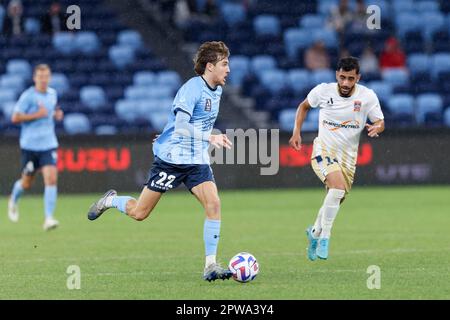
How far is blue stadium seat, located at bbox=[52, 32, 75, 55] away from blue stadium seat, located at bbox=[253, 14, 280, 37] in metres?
4.43

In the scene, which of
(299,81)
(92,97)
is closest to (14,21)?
(92,97)

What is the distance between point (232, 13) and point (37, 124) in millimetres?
11416

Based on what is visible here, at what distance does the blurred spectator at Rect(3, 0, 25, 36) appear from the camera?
2614 cm

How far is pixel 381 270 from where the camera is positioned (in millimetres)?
10766

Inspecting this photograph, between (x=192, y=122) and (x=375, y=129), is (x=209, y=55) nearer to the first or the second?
(x=192, y=122)

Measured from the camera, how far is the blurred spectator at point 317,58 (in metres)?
26.2

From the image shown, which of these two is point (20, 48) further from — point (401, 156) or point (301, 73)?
point (401, 156)

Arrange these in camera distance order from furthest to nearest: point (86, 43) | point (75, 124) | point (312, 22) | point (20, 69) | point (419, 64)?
point (312, 22)
point (419, 64)
point (86, 43)
point (20, 69)
point (75, 124)

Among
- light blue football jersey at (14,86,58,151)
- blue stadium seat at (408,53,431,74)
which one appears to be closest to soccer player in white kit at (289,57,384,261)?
light blue football jersey at (14,86,58,151)

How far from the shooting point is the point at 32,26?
2652 centimetres

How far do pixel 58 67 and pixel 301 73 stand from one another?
18.3 feet

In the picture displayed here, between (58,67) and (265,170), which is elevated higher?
(58,67)

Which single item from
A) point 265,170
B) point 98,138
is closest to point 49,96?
point 98,138

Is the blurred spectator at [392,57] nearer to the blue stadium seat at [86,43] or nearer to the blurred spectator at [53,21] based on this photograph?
the blue stadium seat at [86,43]
